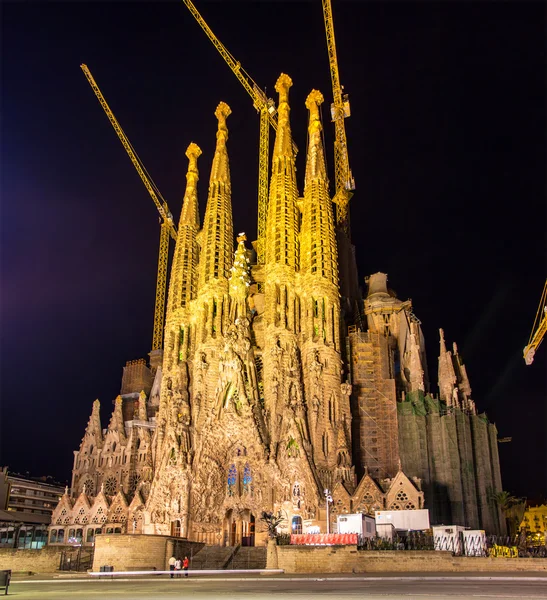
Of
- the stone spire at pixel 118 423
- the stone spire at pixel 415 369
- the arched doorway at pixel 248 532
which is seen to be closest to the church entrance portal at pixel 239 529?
the arched doorway at pixel 248 532

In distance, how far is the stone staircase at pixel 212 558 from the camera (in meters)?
51.3

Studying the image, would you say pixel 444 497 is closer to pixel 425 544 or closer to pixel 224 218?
pixel 425 544

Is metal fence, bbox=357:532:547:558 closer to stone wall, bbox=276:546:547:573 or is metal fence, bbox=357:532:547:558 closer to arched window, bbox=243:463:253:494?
stone wall, bbox=276:546:547:573

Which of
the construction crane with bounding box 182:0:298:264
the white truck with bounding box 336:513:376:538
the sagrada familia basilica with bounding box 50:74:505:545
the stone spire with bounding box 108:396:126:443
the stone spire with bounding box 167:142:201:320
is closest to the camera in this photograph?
the white truck with bounding box 336:513:376:538

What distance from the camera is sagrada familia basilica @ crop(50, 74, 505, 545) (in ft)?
201

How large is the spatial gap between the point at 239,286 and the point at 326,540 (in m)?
39.8

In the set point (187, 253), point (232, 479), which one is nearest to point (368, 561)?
point (232, 479)

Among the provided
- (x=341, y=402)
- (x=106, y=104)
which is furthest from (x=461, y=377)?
(x=106, y=104)

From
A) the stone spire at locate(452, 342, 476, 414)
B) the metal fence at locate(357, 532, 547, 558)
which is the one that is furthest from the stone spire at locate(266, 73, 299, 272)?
the metal fence at locate(357, 532, 547, 558)

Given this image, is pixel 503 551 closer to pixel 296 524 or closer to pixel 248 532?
pixel 296 524

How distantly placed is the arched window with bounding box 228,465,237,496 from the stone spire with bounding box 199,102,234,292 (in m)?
21.3

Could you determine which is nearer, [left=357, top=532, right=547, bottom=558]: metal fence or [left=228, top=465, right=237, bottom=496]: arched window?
[left=357, top=532, right=547, bottom=558]: metal fence

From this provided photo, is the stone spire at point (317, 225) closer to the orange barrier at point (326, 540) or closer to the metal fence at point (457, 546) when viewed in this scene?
the metal fence at point (457, 546)

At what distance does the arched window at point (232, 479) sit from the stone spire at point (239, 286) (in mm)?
17286
